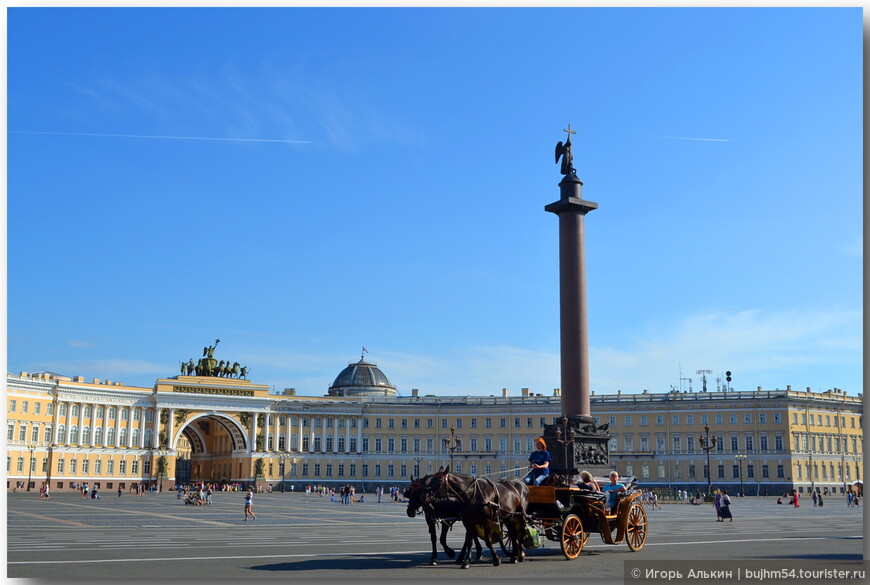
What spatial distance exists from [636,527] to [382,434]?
309ft

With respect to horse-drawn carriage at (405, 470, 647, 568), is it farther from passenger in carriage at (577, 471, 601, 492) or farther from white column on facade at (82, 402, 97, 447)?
white column on facade at (82, 402, 97, 447)

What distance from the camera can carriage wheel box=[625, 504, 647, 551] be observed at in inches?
715

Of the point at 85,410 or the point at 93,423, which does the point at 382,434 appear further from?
the point at 85,410

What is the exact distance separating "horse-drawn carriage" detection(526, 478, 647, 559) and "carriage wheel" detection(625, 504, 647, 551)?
61mm

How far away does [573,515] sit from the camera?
17.0m

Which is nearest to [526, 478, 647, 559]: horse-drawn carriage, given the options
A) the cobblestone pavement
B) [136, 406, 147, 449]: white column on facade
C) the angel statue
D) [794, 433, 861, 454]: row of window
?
the cobblestone pavement

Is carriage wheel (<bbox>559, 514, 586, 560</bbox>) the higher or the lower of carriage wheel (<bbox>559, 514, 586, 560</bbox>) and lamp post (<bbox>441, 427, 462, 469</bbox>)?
the lower

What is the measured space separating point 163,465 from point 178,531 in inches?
3171

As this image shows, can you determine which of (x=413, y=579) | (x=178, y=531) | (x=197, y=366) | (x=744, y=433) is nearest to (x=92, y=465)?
(x=197, y=366)

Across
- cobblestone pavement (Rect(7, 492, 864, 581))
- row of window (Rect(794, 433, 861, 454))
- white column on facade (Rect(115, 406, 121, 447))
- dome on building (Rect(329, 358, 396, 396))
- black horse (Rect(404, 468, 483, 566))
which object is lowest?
cobblestone pavement (Rect(7, 492, 864, 581))

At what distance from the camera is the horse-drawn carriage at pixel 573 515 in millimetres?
16984

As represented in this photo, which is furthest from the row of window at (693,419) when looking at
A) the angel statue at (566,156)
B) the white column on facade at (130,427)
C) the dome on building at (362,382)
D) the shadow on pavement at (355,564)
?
the shadow on pavement at (355,564)

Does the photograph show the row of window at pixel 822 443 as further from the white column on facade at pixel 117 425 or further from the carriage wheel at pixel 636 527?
the carriage wheel at pixel 636 527

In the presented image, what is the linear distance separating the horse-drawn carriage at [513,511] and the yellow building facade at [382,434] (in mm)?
71053
